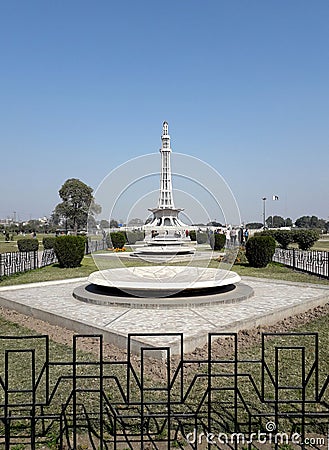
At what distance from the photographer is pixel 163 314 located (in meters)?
7.27

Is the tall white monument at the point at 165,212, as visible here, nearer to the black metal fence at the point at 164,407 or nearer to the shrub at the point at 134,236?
the shrub at the point at 134,236

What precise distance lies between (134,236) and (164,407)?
780 inches

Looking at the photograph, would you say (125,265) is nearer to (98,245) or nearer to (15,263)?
(98,245)

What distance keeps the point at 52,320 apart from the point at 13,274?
816 cm

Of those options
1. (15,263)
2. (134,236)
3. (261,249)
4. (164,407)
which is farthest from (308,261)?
(164,407)

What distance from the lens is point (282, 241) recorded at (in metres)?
28.0

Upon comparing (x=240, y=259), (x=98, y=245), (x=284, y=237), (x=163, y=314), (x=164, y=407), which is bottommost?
(x=164, y=407)

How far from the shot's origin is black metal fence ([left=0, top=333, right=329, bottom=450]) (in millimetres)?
2936

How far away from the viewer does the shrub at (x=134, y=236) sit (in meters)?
22.8

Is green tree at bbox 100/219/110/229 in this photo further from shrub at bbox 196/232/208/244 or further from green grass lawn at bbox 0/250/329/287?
shrub at bbox 196/232/208/244

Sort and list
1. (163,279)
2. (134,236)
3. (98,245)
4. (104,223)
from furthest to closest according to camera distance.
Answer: (134,236)
(98,245)
(104,223)
(163,279)

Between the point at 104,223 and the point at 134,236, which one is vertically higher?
the point at 104,223

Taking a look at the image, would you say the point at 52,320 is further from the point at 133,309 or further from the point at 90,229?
the point at 90,229

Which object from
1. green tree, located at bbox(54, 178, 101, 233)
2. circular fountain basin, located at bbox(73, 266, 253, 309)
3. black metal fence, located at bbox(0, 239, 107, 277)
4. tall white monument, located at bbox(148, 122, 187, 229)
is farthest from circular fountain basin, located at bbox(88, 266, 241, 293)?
green tree, located at bbox(54, 178, 101, 233)
